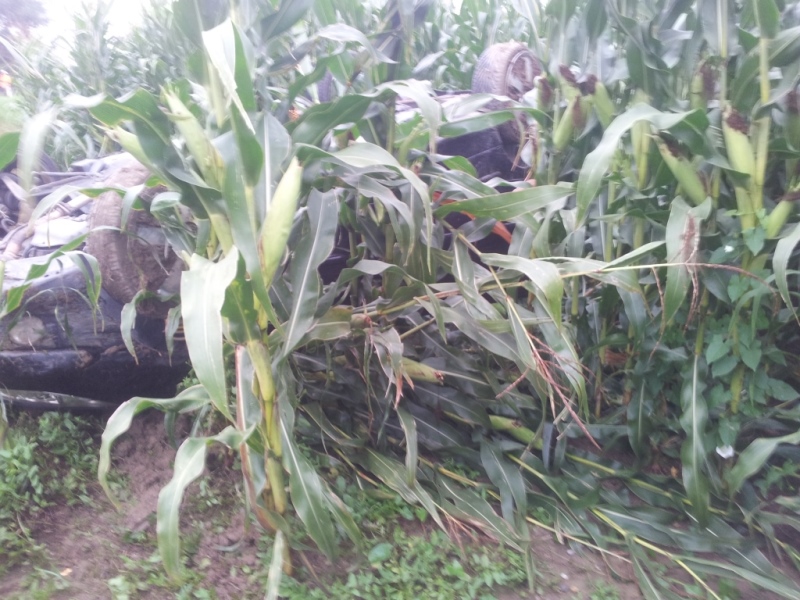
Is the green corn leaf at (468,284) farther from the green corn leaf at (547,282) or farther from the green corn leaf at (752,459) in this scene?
the green corn leaf at (752,459)

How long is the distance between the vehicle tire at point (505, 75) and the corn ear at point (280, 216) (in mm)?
1805

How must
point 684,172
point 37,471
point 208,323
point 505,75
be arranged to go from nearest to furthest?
point 208,323
point 684,172
point 37,471
point 505,75

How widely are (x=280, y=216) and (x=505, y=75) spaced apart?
6.98 ft

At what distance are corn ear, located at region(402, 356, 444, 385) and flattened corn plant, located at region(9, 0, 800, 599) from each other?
0.04 feet

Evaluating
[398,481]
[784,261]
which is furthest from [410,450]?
[784,261]

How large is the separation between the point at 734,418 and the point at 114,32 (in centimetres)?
621

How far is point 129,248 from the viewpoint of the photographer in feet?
6.12

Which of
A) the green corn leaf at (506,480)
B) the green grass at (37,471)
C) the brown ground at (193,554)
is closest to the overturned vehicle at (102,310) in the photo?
the green grass at (37,471)

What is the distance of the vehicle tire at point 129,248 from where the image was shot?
181 centimetres

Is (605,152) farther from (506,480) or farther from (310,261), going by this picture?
(506,480)

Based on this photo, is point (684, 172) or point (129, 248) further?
point (129, 248)

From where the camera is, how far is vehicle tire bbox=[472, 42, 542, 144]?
8.79 feet

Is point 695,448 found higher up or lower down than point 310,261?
lower down

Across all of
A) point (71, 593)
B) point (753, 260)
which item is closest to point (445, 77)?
point (753, 260)
